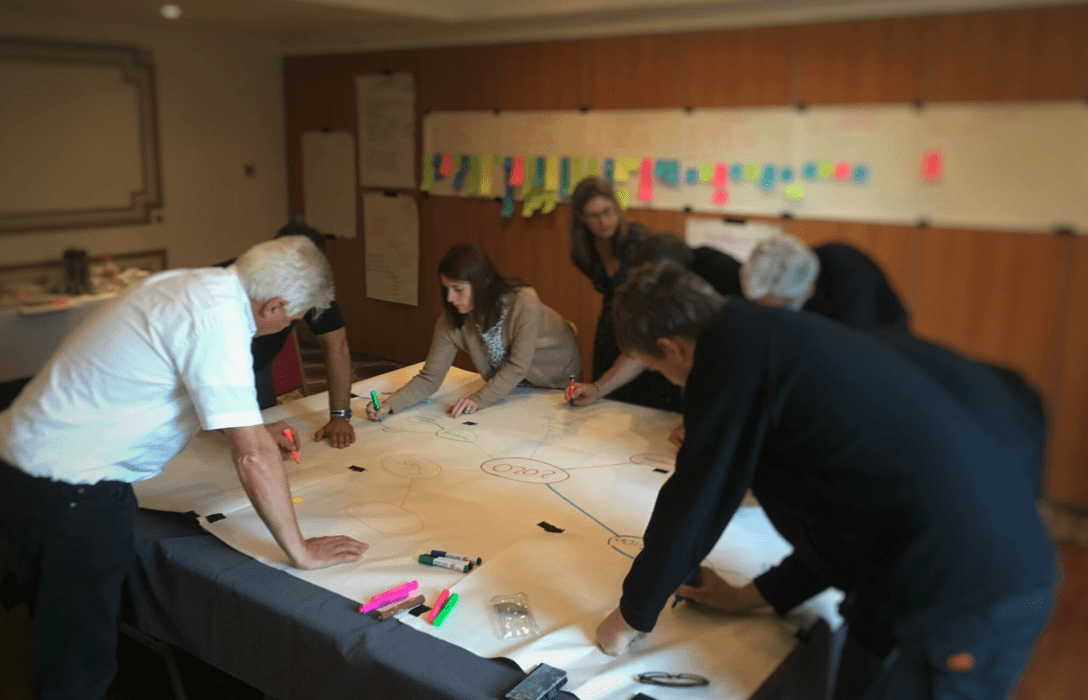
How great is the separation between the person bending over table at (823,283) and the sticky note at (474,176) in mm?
3321

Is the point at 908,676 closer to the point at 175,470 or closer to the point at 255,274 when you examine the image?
the point at 255,274

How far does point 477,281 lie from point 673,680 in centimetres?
153

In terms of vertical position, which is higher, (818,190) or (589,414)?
(818,190)

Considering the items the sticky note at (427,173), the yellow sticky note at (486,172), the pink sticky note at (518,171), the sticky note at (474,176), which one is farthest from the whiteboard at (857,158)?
the sticky note at (427,173)

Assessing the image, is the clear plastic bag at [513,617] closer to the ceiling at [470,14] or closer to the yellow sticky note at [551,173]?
the ceiling at [470,14]

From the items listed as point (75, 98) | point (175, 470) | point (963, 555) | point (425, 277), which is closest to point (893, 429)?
point (963, 555)

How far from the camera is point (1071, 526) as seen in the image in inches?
138

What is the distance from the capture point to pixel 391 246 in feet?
18.2

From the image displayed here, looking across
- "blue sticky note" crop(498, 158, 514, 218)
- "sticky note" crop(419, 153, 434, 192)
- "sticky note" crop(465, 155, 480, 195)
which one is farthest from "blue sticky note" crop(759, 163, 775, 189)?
"sticky note" crop(419, 153, 434, 192)

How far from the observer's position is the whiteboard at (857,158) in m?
3.31

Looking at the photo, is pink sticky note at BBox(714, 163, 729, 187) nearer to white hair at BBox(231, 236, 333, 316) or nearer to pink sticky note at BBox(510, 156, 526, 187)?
pink sticky note at BBox(510, 156, 526, 187)

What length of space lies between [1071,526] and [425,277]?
3.83m

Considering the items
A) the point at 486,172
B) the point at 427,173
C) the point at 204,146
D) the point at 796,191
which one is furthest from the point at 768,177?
the point at 204,146

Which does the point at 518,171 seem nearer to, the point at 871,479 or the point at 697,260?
the point at 697,260
